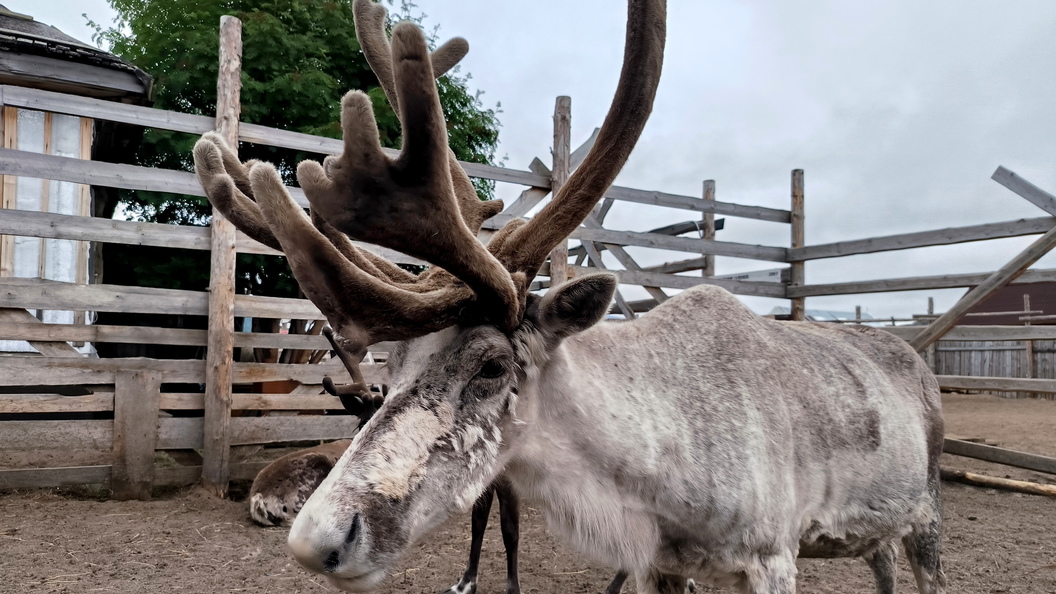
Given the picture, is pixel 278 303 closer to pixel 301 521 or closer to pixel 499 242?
pixel 499 242

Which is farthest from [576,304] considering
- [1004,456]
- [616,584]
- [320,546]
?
[1004,456]

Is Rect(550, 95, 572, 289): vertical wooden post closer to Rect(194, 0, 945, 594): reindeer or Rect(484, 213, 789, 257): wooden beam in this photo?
Rect(484, 213, 789, 257): wooden beam

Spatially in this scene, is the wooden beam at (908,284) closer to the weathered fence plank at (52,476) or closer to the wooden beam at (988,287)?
the wooden beam at (988,287)

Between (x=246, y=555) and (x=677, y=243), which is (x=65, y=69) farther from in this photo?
(x=677, y=243)

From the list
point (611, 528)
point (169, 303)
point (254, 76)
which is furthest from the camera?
point (254, 76)

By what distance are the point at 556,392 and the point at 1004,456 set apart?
23.9ft

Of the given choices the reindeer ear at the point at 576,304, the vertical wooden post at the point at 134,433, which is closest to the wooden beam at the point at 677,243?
the vertical wooden post at the point at 134,433

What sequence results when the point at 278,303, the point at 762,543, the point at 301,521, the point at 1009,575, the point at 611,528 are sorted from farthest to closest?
the point at 278,303 → the point at 1009,575 → the point at 762,543 → the point at 611,528 → the point at 301,521

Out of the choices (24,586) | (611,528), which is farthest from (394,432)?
(24,586)

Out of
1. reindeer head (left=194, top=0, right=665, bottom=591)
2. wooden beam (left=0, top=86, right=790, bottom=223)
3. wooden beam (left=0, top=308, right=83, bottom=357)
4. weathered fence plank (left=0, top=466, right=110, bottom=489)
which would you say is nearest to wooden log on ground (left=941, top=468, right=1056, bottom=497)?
wooden beam (left=0, top=86, right=790, bottom=223)

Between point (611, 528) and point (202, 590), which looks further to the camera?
point (202, 590)

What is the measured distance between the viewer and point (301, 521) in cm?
162

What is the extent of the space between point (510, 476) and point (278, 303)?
5207 millimetres

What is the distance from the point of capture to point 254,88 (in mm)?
9219
